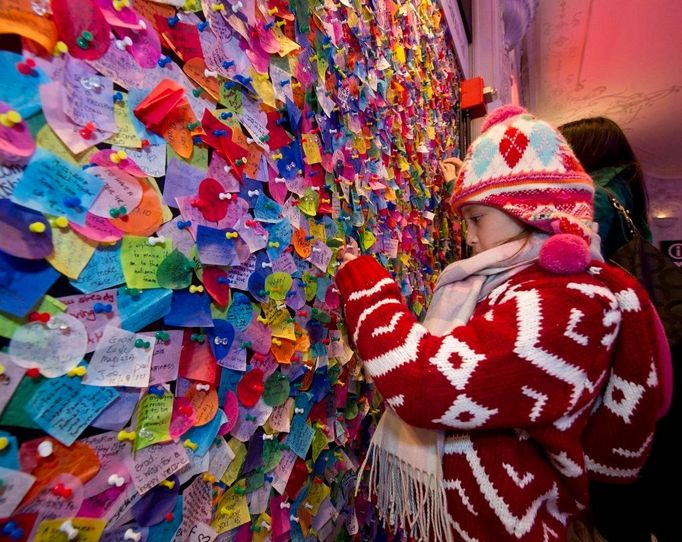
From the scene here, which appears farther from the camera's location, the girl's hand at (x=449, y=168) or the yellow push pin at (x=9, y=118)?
the girl's hand at (x=449, y=168)

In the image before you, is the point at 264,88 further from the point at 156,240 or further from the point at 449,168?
the point at 449,168

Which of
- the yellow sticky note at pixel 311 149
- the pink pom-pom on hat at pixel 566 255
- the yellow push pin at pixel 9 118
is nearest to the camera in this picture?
the yellow push pin at pixel 9 118

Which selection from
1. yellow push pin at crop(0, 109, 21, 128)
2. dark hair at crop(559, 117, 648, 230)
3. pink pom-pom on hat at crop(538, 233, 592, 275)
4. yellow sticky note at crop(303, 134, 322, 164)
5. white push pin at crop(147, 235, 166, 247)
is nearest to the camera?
yellow push pin at crop(0, 109, 21, 128)

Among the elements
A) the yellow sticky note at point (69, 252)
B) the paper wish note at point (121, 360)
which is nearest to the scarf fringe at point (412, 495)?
the paper wish note at point (121, 360)

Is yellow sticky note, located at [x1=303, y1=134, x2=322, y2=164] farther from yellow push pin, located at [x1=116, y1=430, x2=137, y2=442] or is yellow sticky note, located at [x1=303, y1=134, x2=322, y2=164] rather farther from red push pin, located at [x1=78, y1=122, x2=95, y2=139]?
yellow push pin, located at [x1=116, y1=430, x2=137, y2=442]

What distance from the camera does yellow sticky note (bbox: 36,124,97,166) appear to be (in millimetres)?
306

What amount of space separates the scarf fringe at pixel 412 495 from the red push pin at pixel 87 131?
0.58 metres

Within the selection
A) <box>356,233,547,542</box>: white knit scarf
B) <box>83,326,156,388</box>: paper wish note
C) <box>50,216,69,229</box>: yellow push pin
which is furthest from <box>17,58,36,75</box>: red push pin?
<box>356,233,547,542</box>: white knit scarf

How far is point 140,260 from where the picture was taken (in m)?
0.38

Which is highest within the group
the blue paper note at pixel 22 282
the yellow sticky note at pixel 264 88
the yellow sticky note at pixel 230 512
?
the yellow sticky note at pixel 264 88

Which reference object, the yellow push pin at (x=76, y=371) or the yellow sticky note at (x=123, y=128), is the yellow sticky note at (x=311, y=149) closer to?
Answer: the yellow sticky note at (x=123, y=128)

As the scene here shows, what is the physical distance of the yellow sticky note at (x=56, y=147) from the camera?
31cm

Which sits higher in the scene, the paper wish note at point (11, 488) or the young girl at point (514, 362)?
the paper wish note at point (11, 488)

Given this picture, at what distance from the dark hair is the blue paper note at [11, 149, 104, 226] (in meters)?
1.25
